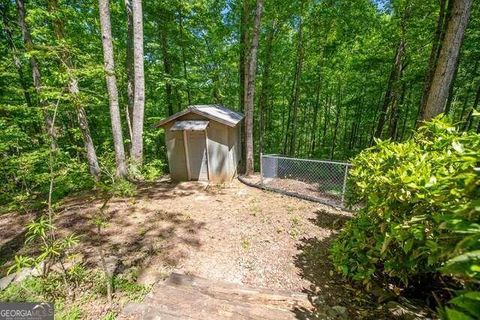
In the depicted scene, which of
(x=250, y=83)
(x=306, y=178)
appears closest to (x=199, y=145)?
(x=250, y=83)

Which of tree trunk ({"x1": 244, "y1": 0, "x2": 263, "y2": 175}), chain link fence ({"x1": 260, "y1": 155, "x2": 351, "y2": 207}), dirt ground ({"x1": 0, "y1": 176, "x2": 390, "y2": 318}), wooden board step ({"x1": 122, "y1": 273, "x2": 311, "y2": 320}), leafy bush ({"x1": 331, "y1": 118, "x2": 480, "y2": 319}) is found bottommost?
dirt ground ({"x1": 0, "y1": 176, "x2": 390, "y2": 318})

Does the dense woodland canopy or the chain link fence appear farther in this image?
the dense woodland canopy

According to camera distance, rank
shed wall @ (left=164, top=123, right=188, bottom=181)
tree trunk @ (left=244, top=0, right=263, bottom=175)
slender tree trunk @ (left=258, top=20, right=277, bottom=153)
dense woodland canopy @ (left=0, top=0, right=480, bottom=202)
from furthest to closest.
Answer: slender tree trunk @ (left=258, top=20, right=277, bottom=153) → shed wall @ (left=164, top=123, right=188, bottom=181) → dense woodland canopy @ (left=0, top=0, right=480, bottom=202) → tree trunk @ (left=244, top=0, right=263, bottom=175)

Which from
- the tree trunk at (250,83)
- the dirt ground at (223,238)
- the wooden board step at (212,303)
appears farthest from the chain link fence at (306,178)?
the wooden board step at (212,303)

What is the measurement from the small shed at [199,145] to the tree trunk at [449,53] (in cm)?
524

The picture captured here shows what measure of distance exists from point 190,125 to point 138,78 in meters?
2.19

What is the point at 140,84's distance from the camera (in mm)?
7215

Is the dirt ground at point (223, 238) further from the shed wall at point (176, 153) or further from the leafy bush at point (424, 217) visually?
the shed wall at point (176, 153)

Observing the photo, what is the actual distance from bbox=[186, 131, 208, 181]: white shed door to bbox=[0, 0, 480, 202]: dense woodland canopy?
160cm

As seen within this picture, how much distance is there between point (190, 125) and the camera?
762cm

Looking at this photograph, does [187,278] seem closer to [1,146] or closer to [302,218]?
[302,218]

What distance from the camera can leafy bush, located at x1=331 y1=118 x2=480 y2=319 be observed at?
3.51 ft

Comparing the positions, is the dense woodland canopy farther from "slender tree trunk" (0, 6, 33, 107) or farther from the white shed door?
the white shed door

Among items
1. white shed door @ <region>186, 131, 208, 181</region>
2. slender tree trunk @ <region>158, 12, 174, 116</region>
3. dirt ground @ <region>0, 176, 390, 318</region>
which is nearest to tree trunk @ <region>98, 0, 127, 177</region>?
dirt ground @ <region>0, 176, 390, 318</region>
